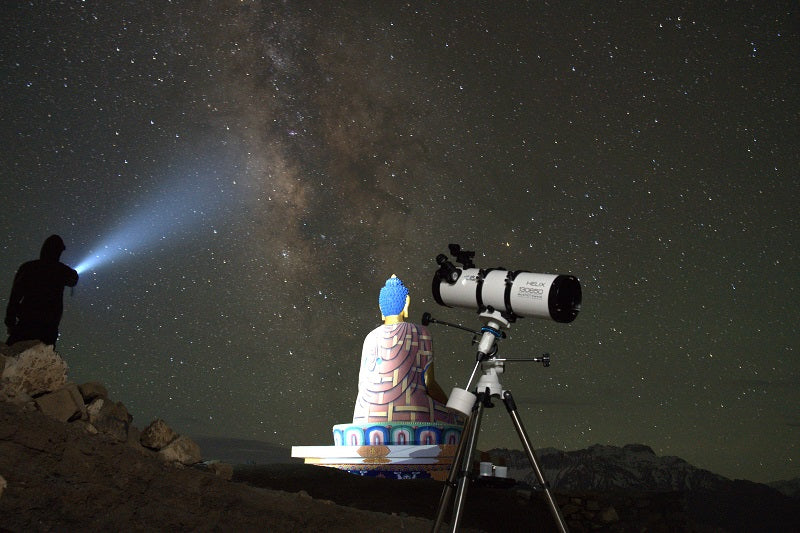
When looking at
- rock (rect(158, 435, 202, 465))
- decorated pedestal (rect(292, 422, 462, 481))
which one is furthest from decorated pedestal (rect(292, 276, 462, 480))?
rock (rect(158, 435, 202, 465))

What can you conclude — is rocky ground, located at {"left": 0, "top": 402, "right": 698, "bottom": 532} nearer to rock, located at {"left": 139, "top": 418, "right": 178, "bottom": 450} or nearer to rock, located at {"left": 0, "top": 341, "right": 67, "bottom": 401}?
rock, located at {"left": 139, "top": 418, "right": 178, "bottom": 450}

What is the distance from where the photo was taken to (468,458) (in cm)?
418

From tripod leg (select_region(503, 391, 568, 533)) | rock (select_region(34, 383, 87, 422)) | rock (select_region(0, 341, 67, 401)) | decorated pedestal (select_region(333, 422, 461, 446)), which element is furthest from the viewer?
decorated pedestal (select_region(333, 422, 461, 446))

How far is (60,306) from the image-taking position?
20.7 ft

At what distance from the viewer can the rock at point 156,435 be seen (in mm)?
5453

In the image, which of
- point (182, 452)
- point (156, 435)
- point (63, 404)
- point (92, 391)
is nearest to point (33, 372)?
point (63, 404)

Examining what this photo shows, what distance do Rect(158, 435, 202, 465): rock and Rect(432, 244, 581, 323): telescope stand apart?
2634mm

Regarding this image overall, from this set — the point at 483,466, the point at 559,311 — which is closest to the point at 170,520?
the point at 483,466

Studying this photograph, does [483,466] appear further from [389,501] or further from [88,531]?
[389,501]

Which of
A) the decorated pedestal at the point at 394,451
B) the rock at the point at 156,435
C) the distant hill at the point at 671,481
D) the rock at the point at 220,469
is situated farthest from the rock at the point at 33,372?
the distant hill at the point at 671,481

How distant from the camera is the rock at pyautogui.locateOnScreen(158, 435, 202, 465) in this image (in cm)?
547

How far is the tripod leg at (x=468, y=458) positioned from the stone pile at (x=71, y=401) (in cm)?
252

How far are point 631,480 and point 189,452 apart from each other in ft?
361

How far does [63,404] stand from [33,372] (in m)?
0.32
